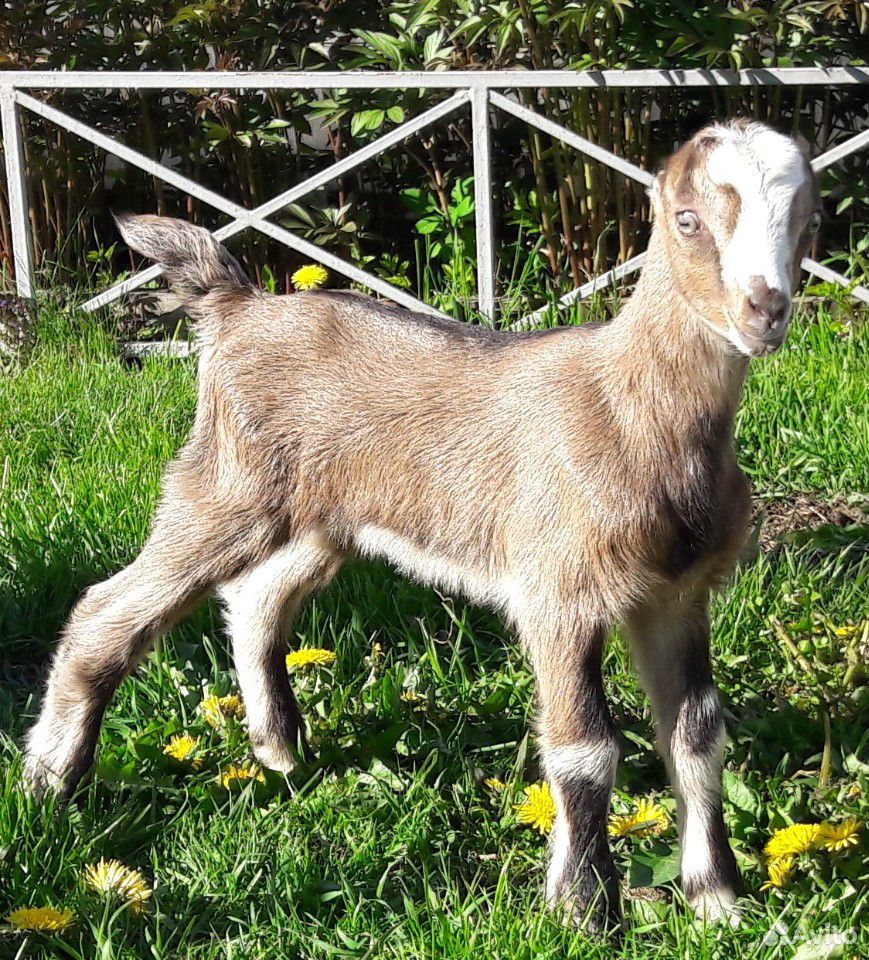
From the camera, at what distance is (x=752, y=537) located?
12.8ft

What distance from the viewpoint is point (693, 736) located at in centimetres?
319

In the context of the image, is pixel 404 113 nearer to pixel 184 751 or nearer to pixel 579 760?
pixel 184 751

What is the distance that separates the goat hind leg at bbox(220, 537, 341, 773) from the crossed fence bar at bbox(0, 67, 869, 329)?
247cm

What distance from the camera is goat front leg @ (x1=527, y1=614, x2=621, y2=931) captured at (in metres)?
2.98

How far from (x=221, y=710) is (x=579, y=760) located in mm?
1184

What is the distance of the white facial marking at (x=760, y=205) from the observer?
102 inches

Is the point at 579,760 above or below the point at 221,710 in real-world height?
above

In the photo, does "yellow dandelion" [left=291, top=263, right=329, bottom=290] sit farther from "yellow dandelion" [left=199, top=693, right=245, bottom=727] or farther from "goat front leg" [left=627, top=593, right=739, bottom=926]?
"goat front leg" [left=627, top=593, right=739, bottom=926]

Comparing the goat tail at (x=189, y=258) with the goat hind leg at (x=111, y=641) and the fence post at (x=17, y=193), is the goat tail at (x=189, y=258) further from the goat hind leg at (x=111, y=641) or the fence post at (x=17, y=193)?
the fence post at (x=17, y=193)

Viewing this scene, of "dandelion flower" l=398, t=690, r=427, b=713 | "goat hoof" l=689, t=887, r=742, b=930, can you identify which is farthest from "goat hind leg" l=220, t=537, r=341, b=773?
"goat hoof" l=689, t=887, r=742, b=930

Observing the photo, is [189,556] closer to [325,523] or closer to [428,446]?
[325,523]

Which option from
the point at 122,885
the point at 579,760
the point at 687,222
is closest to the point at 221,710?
the point at 122,885

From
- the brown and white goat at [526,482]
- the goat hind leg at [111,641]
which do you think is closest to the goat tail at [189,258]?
the brown and white goat at [526,482]

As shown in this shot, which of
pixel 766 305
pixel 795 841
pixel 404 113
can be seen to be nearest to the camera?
pixel 766 305
